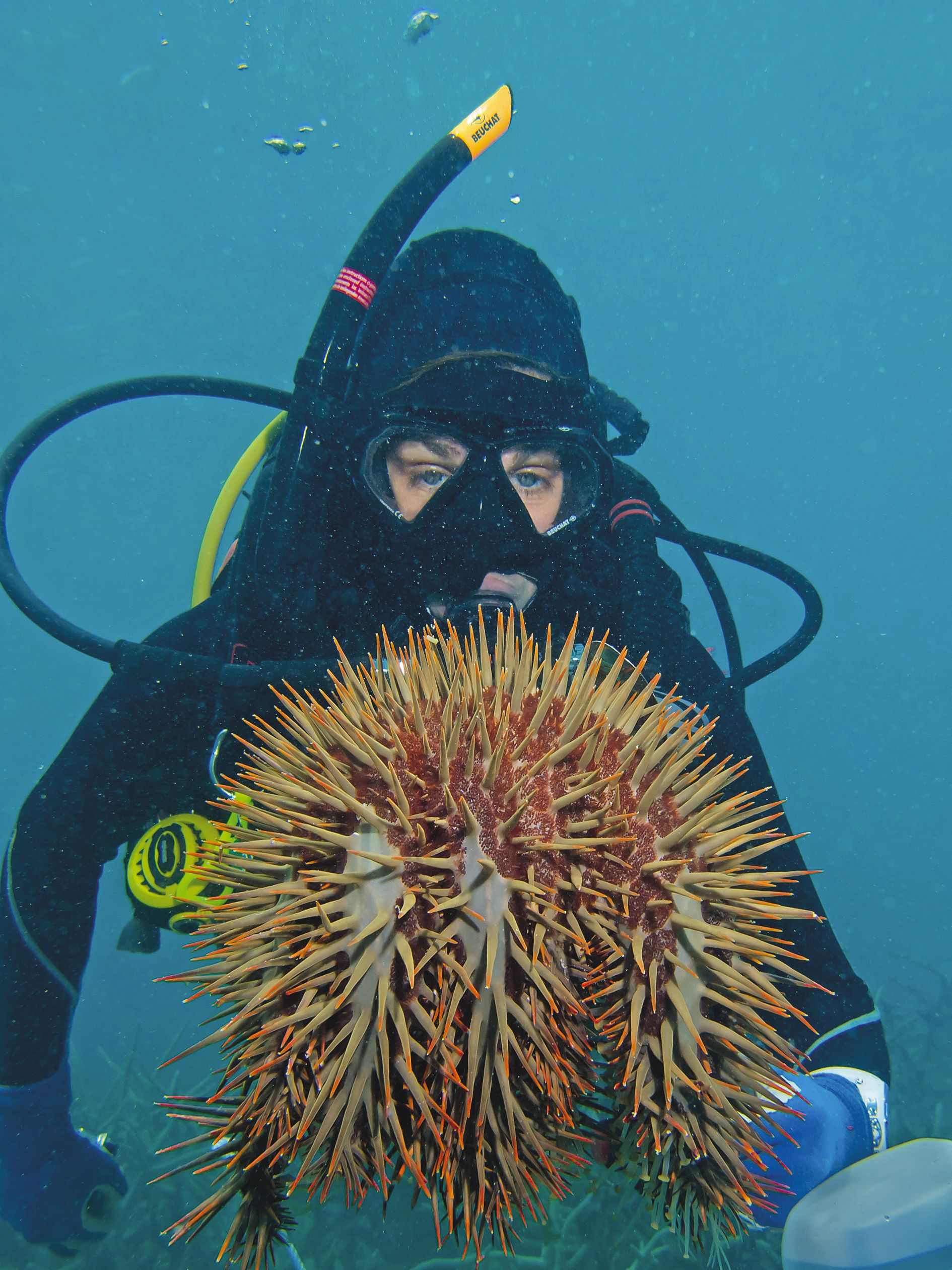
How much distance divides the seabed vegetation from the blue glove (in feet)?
3.77

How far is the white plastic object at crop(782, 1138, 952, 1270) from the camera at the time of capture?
1882 millimetres

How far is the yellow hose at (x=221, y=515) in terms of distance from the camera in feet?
13.8

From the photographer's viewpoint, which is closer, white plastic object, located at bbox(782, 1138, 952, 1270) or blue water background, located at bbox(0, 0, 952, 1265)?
white plastic object, located at bbox(782, 1138, 952, 1270)

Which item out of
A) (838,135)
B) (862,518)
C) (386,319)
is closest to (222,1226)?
(386,319)

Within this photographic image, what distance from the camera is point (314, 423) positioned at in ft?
9.58

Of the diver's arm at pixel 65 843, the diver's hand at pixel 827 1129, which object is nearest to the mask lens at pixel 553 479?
the diver's arm at pixel 65 843

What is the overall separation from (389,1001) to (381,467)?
8.58ft

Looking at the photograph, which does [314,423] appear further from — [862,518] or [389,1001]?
[862,518]

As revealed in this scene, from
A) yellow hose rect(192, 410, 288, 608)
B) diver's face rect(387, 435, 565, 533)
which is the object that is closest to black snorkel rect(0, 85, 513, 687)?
diver's face rect(387, 435, 565, 533)

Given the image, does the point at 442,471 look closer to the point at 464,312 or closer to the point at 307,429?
the point at 307,429

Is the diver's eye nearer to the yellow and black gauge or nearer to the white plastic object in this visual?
the yellow and black gauge

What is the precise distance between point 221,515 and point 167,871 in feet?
8.32

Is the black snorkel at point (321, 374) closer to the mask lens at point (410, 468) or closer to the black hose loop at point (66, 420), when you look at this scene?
the black hose loop at point (66, 420)

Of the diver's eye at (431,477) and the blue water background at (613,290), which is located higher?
the blue water background at (613,290)
